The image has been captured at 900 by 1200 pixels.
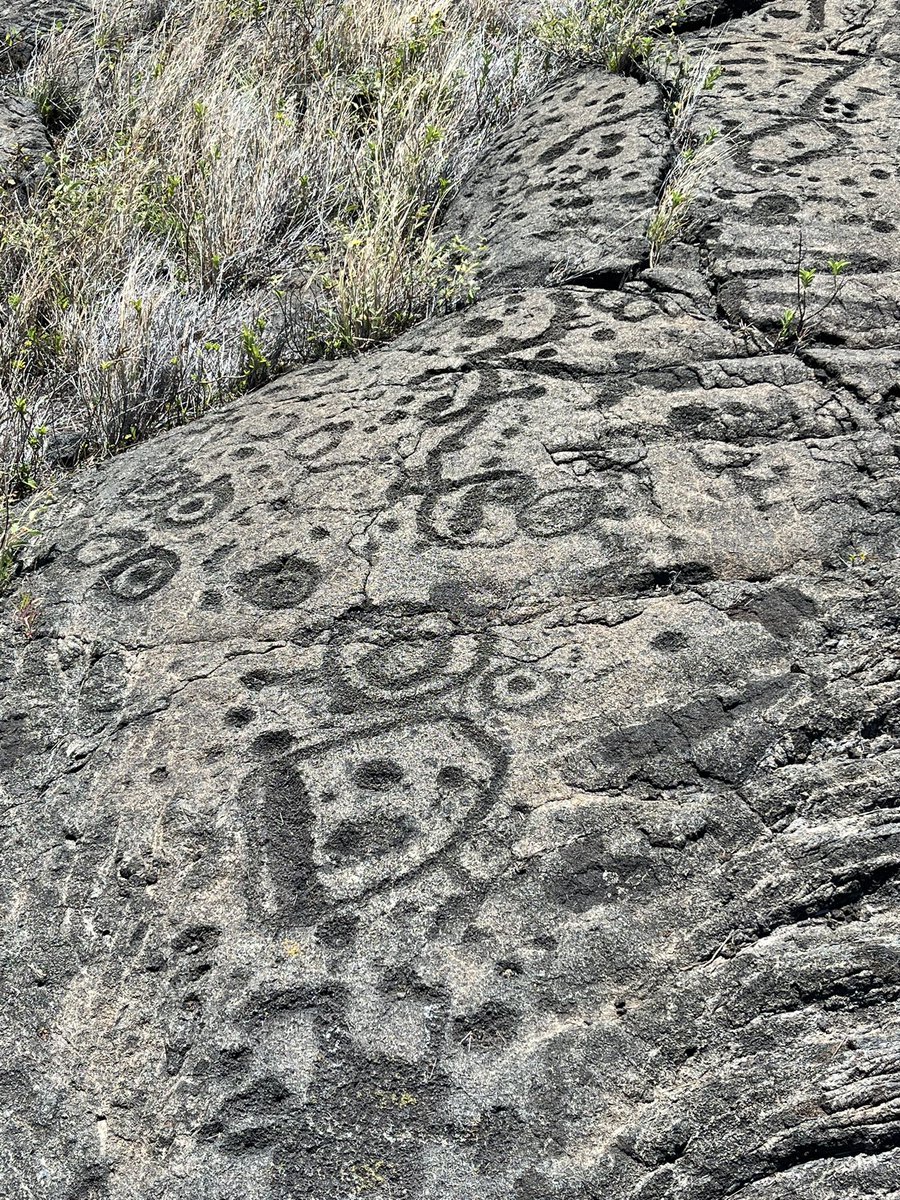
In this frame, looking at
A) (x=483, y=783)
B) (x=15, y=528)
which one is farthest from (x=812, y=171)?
(x=15, y=528)

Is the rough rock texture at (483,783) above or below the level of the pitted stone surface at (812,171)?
below

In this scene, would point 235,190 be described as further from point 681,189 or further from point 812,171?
point 812,171

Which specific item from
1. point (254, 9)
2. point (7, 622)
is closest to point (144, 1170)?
point (7, 622)

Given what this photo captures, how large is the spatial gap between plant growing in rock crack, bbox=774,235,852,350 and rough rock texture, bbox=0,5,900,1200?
0.05 m

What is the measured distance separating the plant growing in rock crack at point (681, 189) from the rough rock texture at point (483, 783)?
0.33m

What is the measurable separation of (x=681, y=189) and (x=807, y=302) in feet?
2.00

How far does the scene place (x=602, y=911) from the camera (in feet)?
6.11

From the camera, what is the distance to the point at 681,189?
3307mm

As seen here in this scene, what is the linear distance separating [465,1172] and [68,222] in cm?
334

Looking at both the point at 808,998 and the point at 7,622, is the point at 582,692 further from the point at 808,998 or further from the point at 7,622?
the point at 7,622

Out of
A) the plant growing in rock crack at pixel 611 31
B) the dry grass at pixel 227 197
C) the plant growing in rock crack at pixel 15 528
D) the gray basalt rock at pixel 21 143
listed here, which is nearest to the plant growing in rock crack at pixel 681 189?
the dry grass at pixel 227 197

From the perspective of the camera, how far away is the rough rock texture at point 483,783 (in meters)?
1.70

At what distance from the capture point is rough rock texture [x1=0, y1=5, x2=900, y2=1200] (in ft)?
5.56

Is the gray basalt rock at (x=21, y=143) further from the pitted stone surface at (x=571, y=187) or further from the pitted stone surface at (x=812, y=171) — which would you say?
the pitted stone surface at (x=812, y=171)
